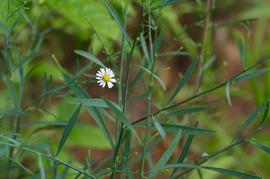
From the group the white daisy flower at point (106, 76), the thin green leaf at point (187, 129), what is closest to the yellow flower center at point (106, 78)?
the white daisy flower at point (106, 76)

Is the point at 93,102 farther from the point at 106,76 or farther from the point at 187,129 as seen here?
the point at 187,129

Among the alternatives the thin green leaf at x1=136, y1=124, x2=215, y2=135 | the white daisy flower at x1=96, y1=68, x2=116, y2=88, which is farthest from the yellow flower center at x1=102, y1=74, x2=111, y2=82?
the thin green leaf at x1=136, y1=124, x2=215, y2=135

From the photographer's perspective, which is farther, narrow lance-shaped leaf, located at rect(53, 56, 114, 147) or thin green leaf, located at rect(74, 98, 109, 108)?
narrow lance-shaped leaf, located at rect(53, 56, 114, 147)

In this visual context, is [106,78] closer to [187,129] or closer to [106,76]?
[106,76]

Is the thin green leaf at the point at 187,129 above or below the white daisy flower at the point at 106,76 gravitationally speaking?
below

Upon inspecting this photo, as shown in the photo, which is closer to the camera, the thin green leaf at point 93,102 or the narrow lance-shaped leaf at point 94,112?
the thin green leaf at point 93,102

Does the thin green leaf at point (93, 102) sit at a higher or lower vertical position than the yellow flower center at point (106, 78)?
lower

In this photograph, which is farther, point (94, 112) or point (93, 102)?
point (94, 112)

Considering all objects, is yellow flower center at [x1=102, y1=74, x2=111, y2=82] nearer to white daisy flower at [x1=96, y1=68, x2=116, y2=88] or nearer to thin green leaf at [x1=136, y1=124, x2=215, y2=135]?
white daisy flower at [x1=96, y1=68, x2=116, y2=88]

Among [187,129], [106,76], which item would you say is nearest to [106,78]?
[106,76]

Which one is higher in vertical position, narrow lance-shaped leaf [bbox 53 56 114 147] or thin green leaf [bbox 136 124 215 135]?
narrow lance-shaped leaf [bbox 53 56 114 147]

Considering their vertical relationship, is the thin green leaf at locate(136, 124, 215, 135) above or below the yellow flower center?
below

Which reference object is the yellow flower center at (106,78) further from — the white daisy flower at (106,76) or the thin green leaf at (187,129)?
the thin green leaf at (187,129)

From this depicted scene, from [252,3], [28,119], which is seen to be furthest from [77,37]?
[252,3]
